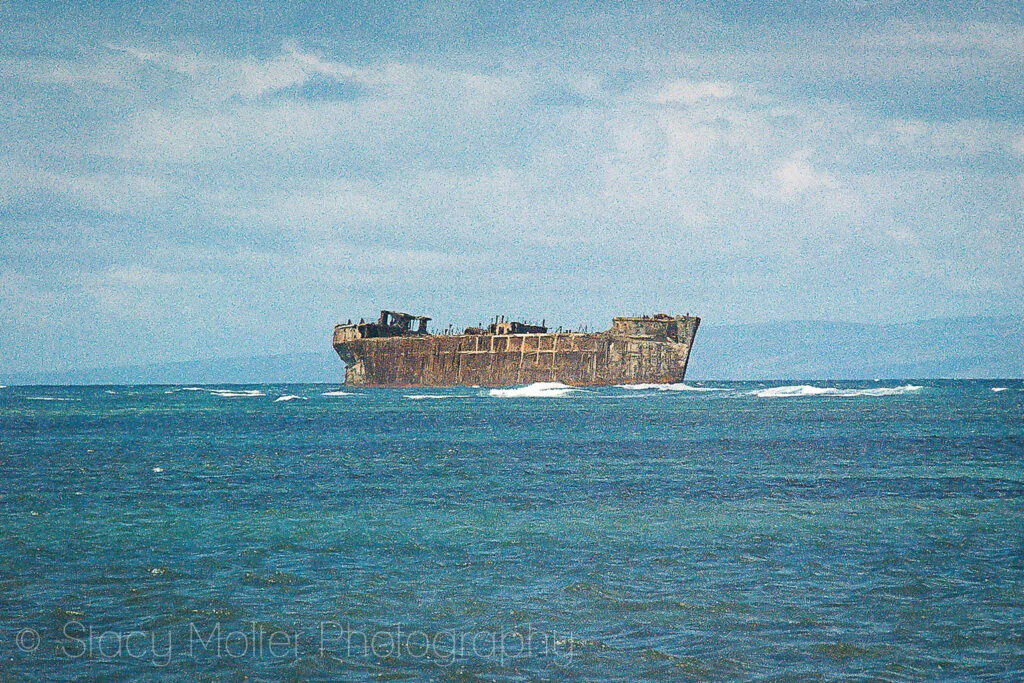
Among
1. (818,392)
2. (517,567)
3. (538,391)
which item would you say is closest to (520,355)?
(538,391)

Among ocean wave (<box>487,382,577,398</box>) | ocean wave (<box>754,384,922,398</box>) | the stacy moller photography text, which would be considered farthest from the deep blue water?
ocean wave (<box>754,384,922,398</box>)

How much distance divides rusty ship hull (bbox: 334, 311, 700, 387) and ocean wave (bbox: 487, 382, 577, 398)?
1.25 metres

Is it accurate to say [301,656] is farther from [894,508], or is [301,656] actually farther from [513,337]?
[513,337]

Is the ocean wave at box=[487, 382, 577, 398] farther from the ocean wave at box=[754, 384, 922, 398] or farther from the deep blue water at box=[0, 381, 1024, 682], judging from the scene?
the deep blue water at box=[0, 381, 1024, 682]

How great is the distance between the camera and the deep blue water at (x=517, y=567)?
1018cm

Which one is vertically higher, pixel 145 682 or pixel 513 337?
pixel 513 337

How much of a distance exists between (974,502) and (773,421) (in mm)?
30566

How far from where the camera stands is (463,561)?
49.0ft

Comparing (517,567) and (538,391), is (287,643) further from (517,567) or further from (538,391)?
(538,391)

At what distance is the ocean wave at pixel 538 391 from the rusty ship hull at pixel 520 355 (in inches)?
49.2

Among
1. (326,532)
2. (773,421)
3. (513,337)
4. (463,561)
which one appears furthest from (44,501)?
(513,337)

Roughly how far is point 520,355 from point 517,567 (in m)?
81.6

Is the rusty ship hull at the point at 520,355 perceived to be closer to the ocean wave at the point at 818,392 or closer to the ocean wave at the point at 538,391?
the ocean wave at the point at 538,391

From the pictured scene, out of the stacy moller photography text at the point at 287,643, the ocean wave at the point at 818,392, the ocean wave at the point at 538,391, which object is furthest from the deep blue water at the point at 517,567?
the ocean wave at the point at 818,392
